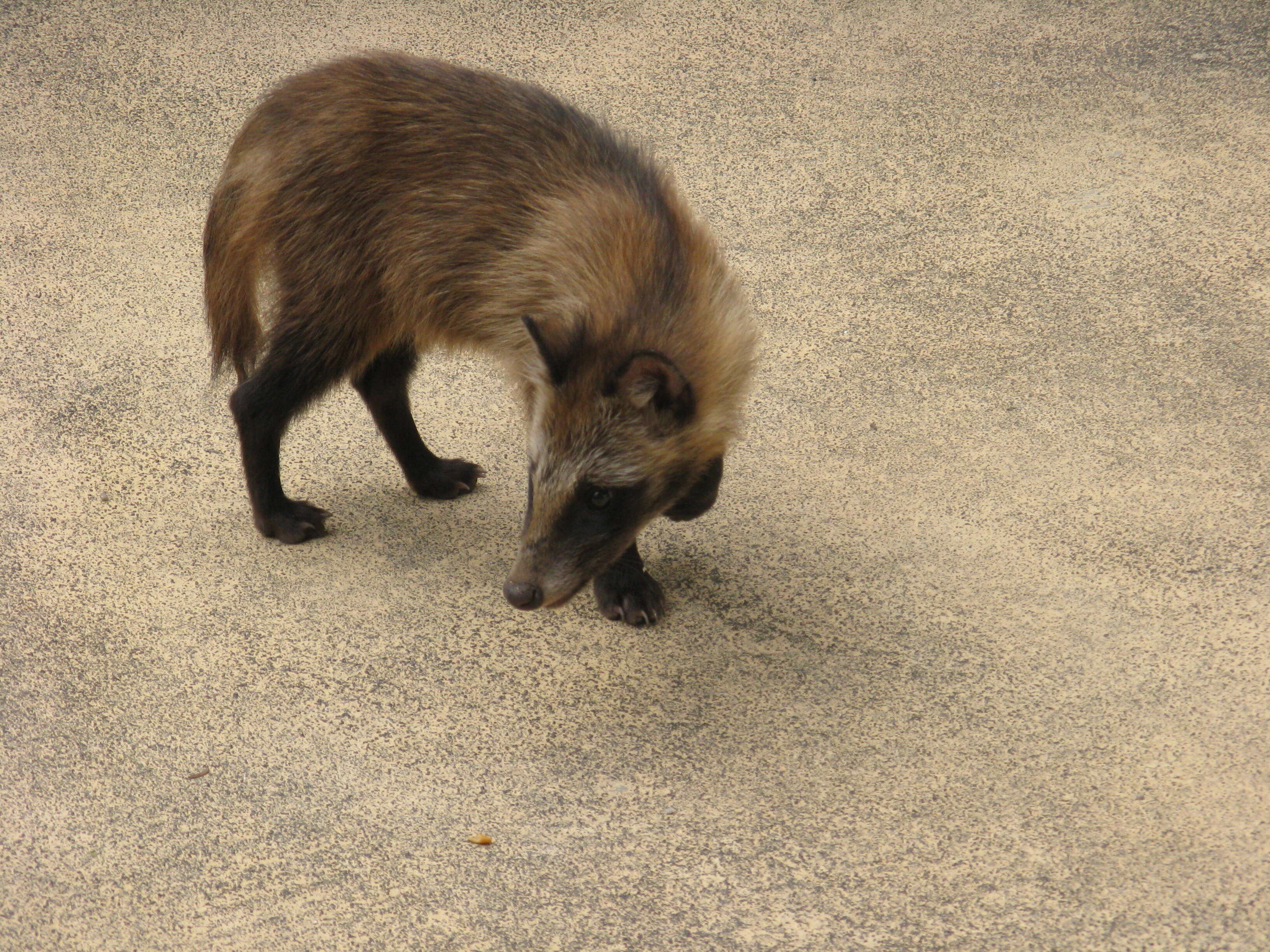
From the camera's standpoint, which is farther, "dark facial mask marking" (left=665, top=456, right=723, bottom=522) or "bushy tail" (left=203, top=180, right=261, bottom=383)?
"bushy tail" (left=203, top=180, right=261, bottom=383)

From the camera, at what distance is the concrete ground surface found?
2.95m

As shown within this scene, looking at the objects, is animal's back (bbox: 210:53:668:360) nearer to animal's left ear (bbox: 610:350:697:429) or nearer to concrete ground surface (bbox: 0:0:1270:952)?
animal's left ear (bbox: 610:350:697:429)

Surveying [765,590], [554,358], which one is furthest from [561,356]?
[765,590]

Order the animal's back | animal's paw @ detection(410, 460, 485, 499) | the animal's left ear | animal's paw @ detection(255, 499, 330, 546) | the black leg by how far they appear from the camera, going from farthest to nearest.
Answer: animal's paw @ detection(410, 460, 485, 499) → animal's paw @ detection(255, 499, 330, 546) → the black leg → the animal's back → the animal's left ear

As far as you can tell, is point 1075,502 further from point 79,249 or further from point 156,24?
point 156,24

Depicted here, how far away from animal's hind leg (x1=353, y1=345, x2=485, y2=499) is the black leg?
78cm

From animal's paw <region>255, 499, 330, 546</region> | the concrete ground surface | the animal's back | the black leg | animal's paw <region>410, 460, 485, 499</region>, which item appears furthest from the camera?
animal's paw <region>410, 460, 485, 499</region>

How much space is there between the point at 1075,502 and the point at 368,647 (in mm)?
2278

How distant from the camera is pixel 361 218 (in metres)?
3.71

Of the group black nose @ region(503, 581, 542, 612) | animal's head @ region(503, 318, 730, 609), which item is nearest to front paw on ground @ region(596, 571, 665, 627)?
animal's head @ region(503, 318, 730, 609)

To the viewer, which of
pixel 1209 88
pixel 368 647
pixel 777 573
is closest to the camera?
pixel 368 647

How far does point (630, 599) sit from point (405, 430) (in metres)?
1.00

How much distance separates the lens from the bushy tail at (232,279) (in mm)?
3869

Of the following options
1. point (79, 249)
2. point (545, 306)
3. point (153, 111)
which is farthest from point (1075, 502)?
point (153, 111)
